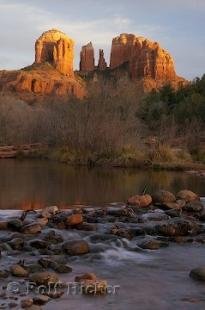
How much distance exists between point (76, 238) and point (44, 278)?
3.70 metres

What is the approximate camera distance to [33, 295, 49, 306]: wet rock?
7.85 m

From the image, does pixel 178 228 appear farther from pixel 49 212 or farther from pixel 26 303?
pixel 26 303

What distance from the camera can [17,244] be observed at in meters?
11.2

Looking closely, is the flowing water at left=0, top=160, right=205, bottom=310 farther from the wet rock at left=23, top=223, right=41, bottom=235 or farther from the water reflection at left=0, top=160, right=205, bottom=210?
the wet rock at left=23, top=223, right=41, bottom=235

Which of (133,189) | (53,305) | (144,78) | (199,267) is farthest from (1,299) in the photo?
(144,78)

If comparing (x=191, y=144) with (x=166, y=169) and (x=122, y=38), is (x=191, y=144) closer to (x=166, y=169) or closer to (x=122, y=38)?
(x=166, y=169)

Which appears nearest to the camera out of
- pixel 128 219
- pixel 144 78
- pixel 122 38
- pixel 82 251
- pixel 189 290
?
pixel 189 290

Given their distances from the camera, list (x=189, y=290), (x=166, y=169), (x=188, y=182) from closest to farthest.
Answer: (x=189, y=290) < (x=188, y=182) < (x=166, y=169)

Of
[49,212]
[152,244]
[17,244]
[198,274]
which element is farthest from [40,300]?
[49,212]

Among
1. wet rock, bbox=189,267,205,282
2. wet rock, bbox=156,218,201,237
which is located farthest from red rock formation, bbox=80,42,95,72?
wet rock, bbox=189,267,205,282

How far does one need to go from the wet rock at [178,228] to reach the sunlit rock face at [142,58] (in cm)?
10439

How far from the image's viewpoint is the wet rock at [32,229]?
12455mm

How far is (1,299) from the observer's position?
25.9 feet

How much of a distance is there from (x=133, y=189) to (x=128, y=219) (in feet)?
24.1
